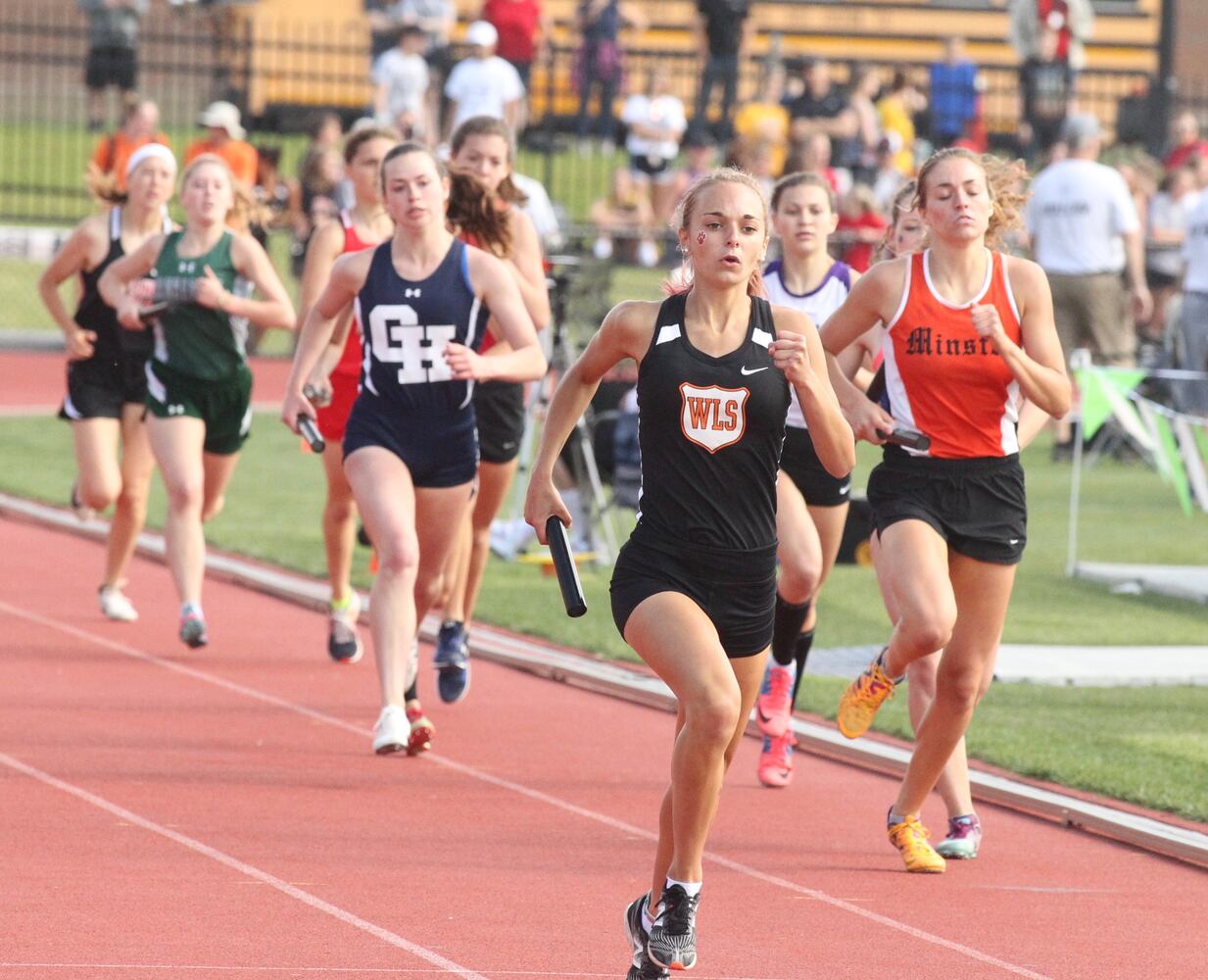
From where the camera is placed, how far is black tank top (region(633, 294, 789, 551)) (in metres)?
5.54

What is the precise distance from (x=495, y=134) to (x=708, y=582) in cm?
425

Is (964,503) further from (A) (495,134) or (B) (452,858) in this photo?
(A) (495,134)

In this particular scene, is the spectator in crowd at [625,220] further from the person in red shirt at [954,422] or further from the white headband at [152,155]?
the person in red shirt at [954,422]

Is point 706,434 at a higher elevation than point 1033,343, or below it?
below

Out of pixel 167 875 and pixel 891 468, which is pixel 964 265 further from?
pixel 167 875

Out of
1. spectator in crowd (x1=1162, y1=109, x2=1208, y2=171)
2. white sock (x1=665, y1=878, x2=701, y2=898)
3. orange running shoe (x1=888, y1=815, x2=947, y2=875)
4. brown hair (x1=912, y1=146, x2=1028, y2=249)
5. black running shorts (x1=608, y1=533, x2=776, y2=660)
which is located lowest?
orange running shoe (x1=888, y1=815, x2=947, y2=875)

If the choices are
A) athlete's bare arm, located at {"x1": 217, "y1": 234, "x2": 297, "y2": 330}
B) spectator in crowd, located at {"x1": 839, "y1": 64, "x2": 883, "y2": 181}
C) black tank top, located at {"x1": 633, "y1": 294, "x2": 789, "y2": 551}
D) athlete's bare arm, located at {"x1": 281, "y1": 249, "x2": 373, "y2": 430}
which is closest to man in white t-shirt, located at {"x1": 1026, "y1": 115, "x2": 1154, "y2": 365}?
spectator in crowd, located at {"x1": 839, "y1": 64, "x2": 883, "y2": 181}

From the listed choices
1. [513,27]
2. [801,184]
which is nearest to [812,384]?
[801,184]

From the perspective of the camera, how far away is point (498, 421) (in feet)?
31.3

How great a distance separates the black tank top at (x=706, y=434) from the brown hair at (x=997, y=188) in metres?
1.43

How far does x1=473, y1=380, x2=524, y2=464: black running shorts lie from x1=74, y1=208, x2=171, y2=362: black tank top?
1.68 meters

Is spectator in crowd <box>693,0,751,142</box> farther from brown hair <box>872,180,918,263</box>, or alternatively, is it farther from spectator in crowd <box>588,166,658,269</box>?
brown hair <box>872,180,918,263</box>

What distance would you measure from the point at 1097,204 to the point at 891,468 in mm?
10971

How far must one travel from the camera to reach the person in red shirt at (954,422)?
662cm
